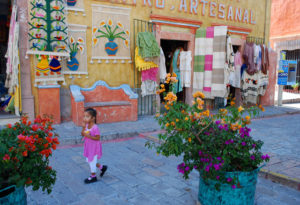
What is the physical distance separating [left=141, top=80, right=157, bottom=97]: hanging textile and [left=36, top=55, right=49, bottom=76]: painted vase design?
2916mm

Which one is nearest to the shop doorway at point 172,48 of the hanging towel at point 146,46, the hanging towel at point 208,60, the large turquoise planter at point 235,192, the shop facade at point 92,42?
the shop facade at point 92,42

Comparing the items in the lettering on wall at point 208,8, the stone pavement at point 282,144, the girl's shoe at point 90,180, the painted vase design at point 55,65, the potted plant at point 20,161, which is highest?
the lettering on wall at point 208,8

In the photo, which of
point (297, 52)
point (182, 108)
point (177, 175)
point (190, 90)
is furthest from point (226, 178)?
point (297, 52)

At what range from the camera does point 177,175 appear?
168 inches

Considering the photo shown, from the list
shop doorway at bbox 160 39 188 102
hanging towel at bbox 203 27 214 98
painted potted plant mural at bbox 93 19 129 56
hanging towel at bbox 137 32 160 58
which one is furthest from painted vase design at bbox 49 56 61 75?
hanging towel at bbox 203 27 214 98

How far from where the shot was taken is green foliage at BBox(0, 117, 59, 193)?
214 cm

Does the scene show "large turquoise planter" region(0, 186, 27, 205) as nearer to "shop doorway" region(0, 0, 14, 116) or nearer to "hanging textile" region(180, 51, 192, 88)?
"shop doorway" region(0, 0, 14, 116)

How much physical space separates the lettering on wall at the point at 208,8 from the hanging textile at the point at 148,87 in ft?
8.08

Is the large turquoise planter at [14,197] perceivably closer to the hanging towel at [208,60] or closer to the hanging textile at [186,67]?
the hanging textile at [186,67]

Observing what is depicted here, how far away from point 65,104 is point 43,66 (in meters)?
1.19

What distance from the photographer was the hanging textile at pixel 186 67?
916 centimetres

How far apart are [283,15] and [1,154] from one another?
742 inches

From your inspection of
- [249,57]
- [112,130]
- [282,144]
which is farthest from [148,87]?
[249,57]

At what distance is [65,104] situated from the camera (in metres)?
7.34
